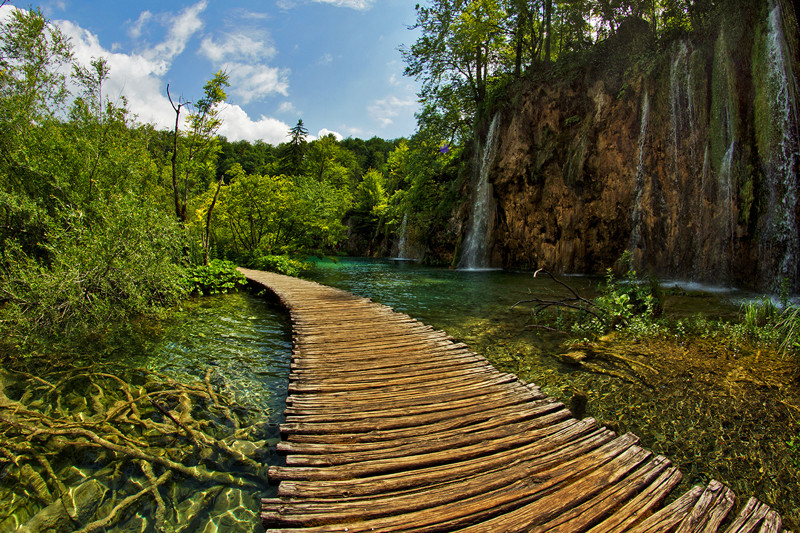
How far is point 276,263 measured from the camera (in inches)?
672

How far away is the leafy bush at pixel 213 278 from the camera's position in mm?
→ 10442

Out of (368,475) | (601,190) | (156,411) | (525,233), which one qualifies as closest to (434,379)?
(368,475)

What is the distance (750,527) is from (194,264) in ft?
41.4

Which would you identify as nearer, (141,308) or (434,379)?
(434,379)

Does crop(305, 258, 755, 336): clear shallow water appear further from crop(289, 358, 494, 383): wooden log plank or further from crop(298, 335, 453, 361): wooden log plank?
crop(289, 358, 494, 383): wooden log plank

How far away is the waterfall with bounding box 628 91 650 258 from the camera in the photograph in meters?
→ 15.6

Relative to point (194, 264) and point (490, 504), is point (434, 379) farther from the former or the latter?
point (194, 264)

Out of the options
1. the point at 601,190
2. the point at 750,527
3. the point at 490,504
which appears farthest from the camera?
the point at 601,190

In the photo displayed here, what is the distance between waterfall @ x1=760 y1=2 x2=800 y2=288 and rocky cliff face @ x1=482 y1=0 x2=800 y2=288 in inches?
1.2

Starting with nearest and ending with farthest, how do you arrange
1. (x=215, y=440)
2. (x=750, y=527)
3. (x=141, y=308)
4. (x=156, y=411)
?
(x=750, y=527) < (x=215, y=440) < (x=156, y=411) < (x=141, y=308)

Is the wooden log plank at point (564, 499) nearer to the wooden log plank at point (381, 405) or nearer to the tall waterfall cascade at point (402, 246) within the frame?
the wooden log plank at point (381, 405)

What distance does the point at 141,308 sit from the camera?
20.6 feet

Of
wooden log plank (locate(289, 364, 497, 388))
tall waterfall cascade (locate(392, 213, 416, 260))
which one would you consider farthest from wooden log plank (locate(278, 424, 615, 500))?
tall waterfall cascade (locate(392, 213, 416, 260))

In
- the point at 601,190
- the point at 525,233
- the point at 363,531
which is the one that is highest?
the point at 601,190
